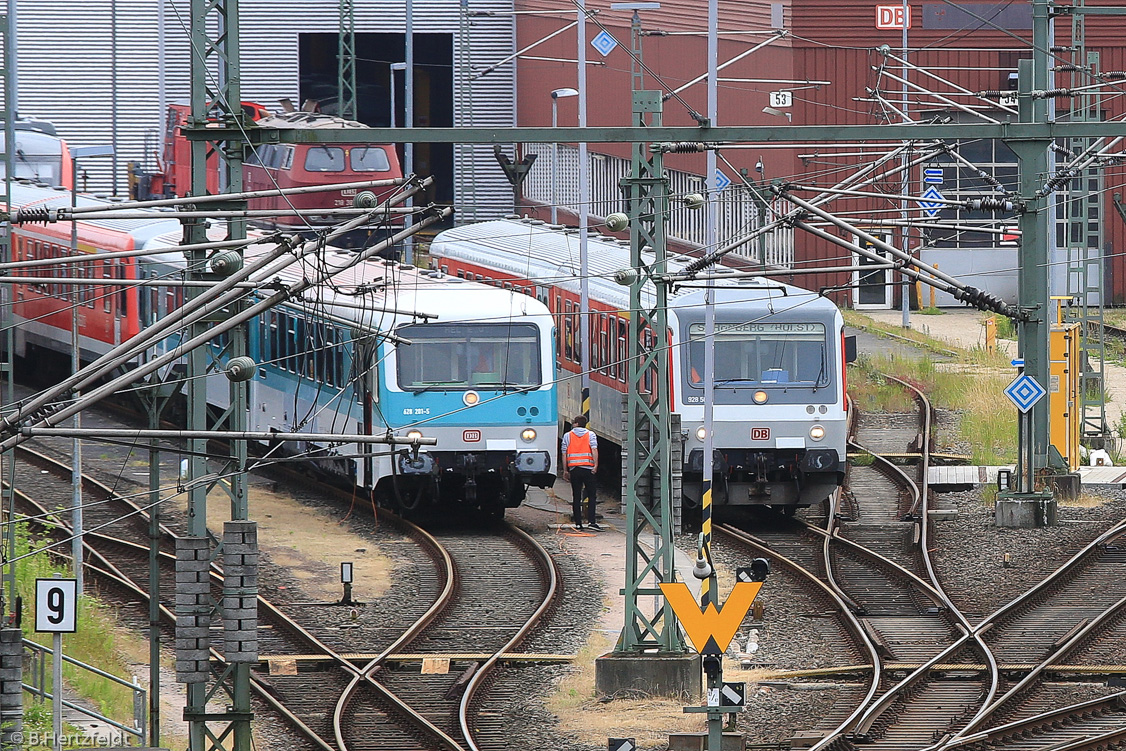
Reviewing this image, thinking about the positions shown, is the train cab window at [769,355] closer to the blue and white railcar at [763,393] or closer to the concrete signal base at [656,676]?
the blue and white railcar at [763,393]

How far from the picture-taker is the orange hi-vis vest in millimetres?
23516

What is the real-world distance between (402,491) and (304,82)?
34726 mm

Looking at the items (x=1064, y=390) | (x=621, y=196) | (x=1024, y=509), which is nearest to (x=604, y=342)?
(x=1024, y=509)

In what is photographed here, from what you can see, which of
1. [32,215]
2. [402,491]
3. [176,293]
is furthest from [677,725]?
[176,293]

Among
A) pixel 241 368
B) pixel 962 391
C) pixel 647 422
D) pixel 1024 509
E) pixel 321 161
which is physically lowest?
pixel 1024 509

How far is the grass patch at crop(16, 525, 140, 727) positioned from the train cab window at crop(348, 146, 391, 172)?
63.0ft

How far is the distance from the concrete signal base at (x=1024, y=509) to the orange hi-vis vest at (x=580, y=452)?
4.95 meters

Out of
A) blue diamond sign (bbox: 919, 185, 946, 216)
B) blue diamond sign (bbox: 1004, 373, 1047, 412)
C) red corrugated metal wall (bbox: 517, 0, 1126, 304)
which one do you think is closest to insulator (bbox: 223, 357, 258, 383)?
blue diamond sign (bbox: 919, 185, 946, 216)

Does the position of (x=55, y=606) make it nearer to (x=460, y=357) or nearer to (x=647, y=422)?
(x=647, y=422)

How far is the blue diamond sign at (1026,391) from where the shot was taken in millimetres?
20987

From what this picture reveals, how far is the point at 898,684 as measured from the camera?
54.7 ft

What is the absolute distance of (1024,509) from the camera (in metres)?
23.6

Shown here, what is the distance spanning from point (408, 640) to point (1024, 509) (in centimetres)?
861

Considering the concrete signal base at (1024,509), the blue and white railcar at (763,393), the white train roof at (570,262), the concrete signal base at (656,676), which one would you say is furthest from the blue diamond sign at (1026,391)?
the concrete signal base at (656,676)
